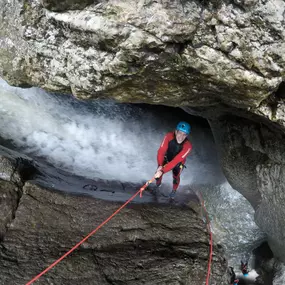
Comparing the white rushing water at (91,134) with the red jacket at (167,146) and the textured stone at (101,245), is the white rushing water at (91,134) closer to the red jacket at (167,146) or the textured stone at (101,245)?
the red jacket at (167,146)

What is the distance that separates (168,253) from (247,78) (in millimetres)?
3345

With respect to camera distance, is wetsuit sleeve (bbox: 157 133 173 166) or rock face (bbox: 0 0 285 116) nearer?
rock face (bbox: 0 0 285 116)

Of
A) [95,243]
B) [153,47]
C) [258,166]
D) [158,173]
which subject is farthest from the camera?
[158,173]

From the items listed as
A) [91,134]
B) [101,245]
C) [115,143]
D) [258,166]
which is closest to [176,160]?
[258,166]

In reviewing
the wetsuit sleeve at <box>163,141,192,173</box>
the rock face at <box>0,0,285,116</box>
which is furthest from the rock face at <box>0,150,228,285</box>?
the rock face at <box>0,0,285,116</box>

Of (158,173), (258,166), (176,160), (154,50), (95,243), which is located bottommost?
(95,243)

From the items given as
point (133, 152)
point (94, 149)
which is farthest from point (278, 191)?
point (94, 149)

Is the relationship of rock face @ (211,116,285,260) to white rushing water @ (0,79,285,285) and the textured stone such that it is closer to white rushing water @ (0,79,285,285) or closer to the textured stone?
white rushing water @ (0,79,285,285)

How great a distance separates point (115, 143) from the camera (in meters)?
8.92

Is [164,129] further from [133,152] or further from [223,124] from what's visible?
[223,124]

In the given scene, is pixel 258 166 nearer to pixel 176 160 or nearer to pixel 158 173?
pixel 176 160

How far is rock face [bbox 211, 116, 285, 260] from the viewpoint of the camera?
5273mm

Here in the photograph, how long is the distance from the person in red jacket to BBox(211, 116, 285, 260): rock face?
30.3 inches

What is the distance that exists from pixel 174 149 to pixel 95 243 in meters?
2.64
